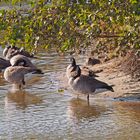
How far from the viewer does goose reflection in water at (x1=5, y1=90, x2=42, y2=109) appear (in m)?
13.5

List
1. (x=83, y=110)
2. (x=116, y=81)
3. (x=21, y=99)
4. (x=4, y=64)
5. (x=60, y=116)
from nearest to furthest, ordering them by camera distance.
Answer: (x=60, y=116), (x=83, y=110), (x=21, y=99), (x=116, y=81), (x=4, y=64)

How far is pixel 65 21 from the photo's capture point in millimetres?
10570

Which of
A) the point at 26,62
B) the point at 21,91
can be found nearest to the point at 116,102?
the point at 21,91

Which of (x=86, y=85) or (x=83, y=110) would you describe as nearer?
(x=83, y=110)

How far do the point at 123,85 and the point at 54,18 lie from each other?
4.35m

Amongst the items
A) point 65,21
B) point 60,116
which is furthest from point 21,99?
point 65,21

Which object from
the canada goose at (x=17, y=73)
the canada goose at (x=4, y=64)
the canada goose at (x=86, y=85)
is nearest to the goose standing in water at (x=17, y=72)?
the canada goose at (x=17, y=73)

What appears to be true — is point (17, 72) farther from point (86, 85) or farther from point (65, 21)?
point (65, 21)

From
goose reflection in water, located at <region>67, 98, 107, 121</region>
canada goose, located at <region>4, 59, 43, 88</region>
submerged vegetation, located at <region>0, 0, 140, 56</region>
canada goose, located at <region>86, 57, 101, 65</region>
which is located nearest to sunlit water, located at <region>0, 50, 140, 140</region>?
goose reflection in water, located at <region>67, 98, 107, 121</region>

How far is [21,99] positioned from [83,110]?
1972 mm

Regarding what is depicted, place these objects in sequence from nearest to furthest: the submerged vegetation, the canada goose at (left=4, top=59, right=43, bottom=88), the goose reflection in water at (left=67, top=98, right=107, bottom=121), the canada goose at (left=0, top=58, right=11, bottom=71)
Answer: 1. the submerged vegetation
2. the goose reflection in water at (left=67, top=98, right=107, bottom=121)
3. the canada goose at (left=4, top=59, right=43, bottom=88)
4. the canada goose at (left=0, top=58, right=11, bottom=71)

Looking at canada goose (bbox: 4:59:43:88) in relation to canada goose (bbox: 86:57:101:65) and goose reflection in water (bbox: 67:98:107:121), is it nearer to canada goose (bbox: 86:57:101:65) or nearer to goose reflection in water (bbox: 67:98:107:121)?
canada goose (bbox: 86:57:101:65)

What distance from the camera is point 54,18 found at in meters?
10.8

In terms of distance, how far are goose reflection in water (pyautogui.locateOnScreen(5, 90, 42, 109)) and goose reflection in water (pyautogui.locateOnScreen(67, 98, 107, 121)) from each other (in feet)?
3.11
